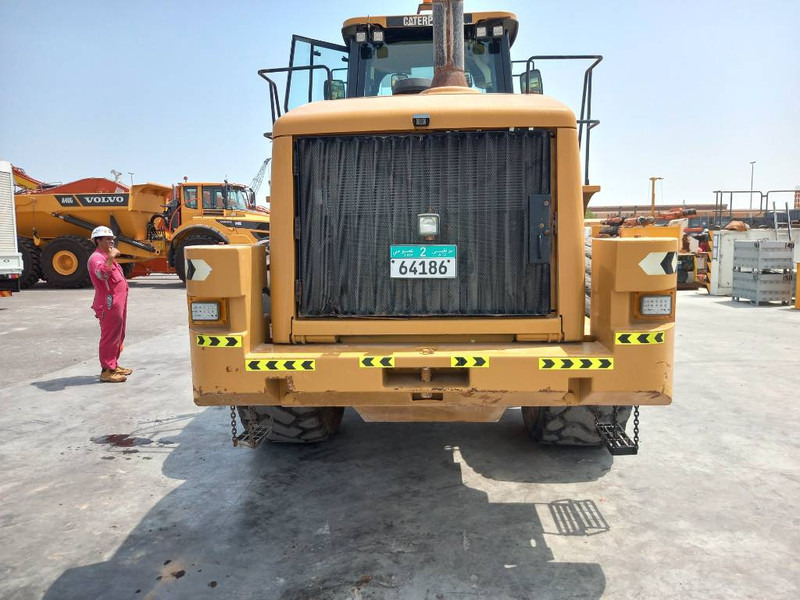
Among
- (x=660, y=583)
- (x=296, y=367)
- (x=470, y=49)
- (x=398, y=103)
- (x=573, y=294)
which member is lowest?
(x=660, y=583)

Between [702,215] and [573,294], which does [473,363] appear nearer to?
[573,294]

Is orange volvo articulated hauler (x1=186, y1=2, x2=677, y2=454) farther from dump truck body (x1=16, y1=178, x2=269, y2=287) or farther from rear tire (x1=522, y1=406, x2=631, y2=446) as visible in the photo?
dump truck body (x1=16, y1=178, x2=269, y2=287)

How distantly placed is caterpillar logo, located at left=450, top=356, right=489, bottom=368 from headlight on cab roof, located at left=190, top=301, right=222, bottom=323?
124 cm

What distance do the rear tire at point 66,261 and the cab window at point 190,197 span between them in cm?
340

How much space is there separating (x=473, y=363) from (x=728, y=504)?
1894 millimetres

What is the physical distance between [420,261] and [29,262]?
1864 centimetres

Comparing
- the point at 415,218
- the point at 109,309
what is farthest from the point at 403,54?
the point at 109,309

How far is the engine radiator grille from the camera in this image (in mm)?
3385

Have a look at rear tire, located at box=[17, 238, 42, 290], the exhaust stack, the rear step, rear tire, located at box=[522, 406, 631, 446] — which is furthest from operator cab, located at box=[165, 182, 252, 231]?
the rear step

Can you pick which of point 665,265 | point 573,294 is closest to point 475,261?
point 573,294

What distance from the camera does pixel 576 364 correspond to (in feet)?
10.00

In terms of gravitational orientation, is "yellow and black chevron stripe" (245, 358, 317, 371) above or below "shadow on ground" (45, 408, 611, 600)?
above

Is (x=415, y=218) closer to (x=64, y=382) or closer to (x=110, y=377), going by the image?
(x=110, y=377)

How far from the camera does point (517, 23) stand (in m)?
5.30
